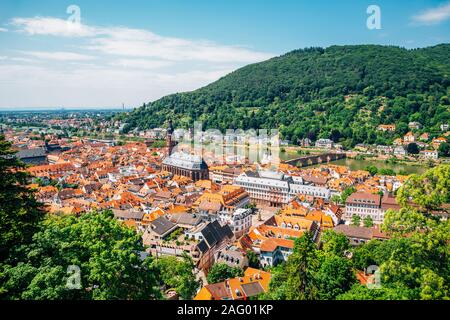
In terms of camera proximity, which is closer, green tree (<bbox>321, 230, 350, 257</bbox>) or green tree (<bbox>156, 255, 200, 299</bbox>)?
green tree (<bbox>156, 255, 200, 299</bbox>)

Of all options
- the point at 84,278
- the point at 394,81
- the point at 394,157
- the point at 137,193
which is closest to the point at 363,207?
the point at 137,193

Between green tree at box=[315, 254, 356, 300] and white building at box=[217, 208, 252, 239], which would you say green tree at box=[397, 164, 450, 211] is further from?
white building at box=[217, 208, 252, 239]

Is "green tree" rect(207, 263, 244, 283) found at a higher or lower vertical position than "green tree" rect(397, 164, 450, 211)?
lower

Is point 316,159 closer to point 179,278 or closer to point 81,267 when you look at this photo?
point 179,278

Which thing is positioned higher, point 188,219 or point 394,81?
point 394,81

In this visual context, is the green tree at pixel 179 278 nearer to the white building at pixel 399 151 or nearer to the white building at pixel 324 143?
the white building at pixel 399 151

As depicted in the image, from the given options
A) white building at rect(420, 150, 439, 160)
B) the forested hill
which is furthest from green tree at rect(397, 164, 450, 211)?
the forested hill

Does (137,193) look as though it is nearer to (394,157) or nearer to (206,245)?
(206,245)

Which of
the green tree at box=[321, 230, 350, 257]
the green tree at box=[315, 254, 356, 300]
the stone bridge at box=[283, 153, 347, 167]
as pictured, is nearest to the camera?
the green tree at box=[315, 254, 356, 300]
